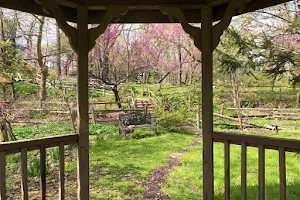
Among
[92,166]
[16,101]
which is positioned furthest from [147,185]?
[16,101]

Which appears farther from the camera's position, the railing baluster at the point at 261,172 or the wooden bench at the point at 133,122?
the wooden bench at the point at 133,122

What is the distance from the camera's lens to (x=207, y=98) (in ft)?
8.45

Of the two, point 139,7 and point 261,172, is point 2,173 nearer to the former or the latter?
point 139,7

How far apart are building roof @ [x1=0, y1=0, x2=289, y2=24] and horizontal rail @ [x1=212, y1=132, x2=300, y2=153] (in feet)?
3.95

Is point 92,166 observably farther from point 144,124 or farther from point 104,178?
point 144,124

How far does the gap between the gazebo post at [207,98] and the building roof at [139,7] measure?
0.19 m

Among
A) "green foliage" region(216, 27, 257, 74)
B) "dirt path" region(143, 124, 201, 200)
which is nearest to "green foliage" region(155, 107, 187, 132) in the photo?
"dirt path" region(143, 124, 201, 200)

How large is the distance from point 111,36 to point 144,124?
4.04 meters

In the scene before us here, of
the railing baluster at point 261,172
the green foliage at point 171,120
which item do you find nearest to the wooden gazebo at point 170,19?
the railing baluster at point 261,172

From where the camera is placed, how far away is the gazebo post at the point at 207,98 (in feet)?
8.42

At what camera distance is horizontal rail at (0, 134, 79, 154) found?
1.98m

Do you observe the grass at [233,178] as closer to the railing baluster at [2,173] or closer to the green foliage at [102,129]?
the railing baluster at [2,173]

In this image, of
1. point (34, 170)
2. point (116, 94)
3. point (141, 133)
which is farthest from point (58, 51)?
point (34, 170)

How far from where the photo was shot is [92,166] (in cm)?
548
